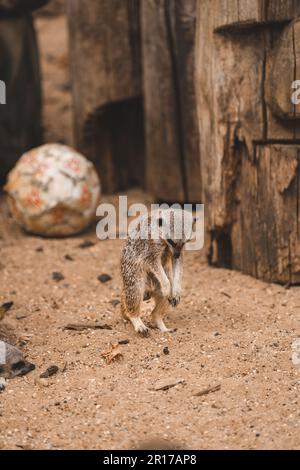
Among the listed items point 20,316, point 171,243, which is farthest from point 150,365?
point 20,316

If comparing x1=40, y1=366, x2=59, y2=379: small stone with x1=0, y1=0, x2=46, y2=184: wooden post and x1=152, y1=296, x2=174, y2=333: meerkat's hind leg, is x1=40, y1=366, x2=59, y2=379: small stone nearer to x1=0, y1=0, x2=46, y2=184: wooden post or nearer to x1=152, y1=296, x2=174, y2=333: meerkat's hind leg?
x1=152, y1=296, x2=174, y2=333: meerkat's hind leg

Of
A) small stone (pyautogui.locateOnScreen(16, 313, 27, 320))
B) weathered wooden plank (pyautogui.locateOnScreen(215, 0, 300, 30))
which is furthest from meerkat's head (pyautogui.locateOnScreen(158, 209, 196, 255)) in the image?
weathered wooden plank (pyautogui.locateOnScreen(215, 0, 300, 30))

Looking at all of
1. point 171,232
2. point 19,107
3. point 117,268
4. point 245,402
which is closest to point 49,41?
point 19,107

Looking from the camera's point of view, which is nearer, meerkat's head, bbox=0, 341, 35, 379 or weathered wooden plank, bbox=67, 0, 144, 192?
meerkat's head, bbox=0, 341, 35, 379

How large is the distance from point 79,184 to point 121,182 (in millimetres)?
1098

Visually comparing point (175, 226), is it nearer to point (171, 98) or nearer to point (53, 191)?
point (53, 191)

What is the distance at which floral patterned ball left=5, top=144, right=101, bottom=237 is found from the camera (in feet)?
18.7

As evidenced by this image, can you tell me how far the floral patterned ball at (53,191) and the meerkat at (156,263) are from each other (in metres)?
1.73

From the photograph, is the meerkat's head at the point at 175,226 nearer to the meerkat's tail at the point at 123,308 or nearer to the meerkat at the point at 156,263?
the meerkat at the point at 156,263

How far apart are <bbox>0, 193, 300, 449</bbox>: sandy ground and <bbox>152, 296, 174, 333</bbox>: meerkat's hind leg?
7cm

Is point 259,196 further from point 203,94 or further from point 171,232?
point 171,232

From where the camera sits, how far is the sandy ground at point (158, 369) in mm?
3193

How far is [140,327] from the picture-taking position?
163 inches

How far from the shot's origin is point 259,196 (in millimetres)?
4809
